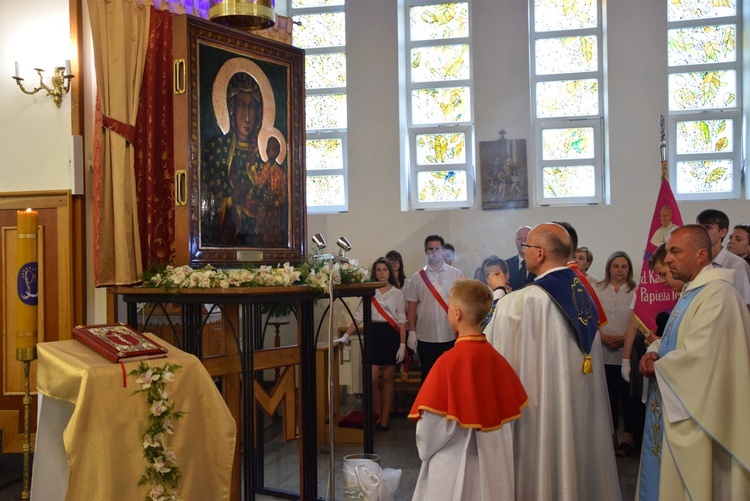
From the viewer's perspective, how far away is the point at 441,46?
10.7 m

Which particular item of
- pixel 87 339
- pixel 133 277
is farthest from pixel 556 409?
pixel 133 277

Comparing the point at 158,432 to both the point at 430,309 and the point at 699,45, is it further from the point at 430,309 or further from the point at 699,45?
the point at 699,45

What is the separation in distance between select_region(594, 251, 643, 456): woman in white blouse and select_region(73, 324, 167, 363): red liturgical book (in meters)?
4.74

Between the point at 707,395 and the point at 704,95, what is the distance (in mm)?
7307

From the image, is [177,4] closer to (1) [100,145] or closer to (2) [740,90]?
(1) [100,145]

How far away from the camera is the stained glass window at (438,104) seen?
10.5 metres

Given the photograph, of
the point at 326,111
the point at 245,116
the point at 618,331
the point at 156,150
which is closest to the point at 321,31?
the point at 326,111

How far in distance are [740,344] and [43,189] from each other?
5300 mm

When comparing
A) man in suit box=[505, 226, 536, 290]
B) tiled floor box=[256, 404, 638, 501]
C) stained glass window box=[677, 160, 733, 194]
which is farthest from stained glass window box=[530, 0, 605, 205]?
tiled floor box=[256, 404, 638, 501]

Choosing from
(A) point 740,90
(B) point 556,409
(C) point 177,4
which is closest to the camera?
(B) point 556,409

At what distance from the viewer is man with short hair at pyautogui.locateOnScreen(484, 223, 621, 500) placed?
4.42m

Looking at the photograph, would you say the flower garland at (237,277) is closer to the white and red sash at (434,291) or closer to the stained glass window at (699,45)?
the white and red sash at (434,291)

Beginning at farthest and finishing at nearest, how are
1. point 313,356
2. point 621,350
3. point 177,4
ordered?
1. point 621,350
2. point 177,4
3. point 313,356

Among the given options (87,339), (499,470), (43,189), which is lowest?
(499,470)
